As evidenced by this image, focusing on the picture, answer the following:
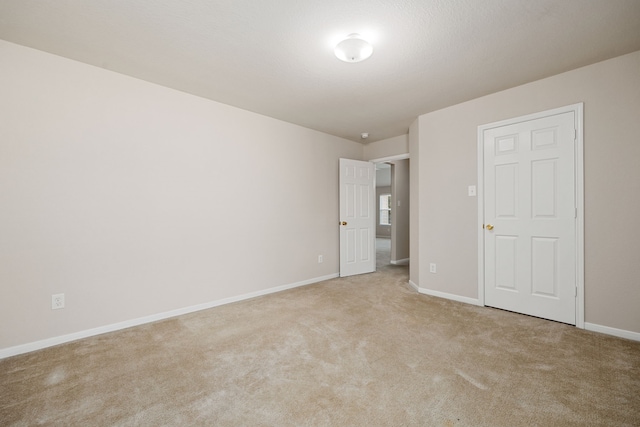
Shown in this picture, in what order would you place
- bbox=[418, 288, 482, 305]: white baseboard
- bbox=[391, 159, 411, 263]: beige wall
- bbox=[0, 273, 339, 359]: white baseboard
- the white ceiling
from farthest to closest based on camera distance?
bbox=[391, 159, 411, 263]: beige wall < bbox=[418, 288, 482, 305]: white baseboard < bbox=[0, 273, 339, 359]: white baseboard < the white ceiling

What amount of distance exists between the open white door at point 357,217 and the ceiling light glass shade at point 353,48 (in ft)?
8.41

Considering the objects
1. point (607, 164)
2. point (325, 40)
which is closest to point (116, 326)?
point (325, 40)

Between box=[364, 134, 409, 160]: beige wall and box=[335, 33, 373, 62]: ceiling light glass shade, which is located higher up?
box=[335, 33, 373, 62]: ceiling light glass shade

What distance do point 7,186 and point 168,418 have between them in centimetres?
222

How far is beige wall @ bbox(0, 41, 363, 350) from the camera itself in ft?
7.33

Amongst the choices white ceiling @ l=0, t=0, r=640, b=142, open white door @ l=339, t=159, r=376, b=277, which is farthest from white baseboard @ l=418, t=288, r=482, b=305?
white ceiling @ l=0, t=0, r=640, b=142

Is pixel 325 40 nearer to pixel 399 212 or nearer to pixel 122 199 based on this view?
pixel 122 199

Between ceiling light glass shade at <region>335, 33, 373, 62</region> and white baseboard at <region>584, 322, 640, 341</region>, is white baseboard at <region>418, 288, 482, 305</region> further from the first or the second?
ceiling light glass shade at <region>335, 33, 373, 62</region>

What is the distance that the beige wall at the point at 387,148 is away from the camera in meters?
4.67

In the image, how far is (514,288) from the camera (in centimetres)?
306

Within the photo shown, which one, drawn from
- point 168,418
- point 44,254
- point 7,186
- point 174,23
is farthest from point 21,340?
point 174,23

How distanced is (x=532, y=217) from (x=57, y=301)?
462 cm

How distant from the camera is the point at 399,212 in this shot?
20.4 ft

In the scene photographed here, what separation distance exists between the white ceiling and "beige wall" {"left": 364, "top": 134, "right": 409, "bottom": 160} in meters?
1.54
